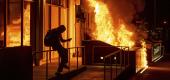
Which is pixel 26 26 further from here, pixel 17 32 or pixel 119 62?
pixel 119 62

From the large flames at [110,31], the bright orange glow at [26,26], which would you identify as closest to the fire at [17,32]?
the bright orange glow at [26,26]

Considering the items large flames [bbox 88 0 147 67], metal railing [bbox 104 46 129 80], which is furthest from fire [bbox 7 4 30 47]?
large flames [bbox 88 0 147 67]

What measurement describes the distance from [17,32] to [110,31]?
721cm

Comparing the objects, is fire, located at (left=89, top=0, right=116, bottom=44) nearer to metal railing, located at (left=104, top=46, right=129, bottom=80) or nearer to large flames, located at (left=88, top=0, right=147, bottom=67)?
large flames, located at (left=88, top=0, right=147, bottom=67)

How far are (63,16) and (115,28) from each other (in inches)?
112

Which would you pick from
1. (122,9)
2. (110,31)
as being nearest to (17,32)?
(110,31)

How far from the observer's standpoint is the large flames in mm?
23031

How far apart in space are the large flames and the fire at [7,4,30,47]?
6.06 m

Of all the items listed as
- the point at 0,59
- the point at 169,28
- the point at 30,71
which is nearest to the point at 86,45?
the point at 30,71

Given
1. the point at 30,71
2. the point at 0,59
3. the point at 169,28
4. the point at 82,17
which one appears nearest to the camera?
the point at 0,59

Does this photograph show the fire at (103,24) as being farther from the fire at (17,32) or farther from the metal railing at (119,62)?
the fire at (17,32)

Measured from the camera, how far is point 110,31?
75.6ft

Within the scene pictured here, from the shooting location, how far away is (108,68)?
703 inches

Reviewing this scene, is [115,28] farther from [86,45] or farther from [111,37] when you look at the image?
[86,45]
